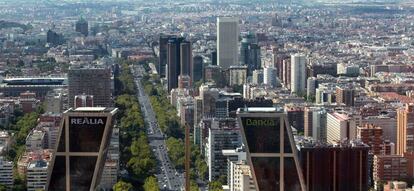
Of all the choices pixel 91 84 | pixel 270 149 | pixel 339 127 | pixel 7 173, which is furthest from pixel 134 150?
pixel 270 149

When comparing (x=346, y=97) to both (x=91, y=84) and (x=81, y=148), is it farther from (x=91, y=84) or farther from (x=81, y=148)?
(x=81, y=148)

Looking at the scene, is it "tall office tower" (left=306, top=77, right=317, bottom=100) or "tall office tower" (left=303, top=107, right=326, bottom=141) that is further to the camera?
"tall office tower" (left=306, top=77, right=317, bottom=100)

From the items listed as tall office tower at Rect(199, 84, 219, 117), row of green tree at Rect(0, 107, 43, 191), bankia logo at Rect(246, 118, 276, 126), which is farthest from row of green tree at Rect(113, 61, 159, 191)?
bankia logo at Rect(246, 118, 276, 126)

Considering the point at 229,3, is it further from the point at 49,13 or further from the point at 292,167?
the point at 292,167

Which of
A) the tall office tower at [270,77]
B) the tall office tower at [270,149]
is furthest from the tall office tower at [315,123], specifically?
the tall office tower at [270,149]

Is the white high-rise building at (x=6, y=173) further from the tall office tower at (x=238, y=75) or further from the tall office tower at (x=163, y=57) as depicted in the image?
the tall office tower at (x=163, y=57)

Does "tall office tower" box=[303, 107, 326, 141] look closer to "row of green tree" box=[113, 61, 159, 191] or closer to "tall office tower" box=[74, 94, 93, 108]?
"row of green tree" box=[113, 61, 159, 191]

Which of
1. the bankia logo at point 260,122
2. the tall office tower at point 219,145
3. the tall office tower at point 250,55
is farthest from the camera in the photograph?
the tall office tower at point 250,55
